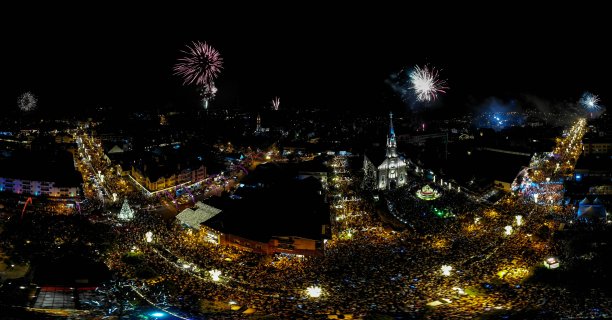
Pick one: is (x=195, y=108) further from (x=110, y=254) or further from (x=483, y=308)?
(x=483, y=308)

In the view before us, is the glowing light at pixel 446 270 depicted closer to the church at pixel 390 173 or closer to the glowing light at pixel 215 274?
the glowing light at pixel 215 274

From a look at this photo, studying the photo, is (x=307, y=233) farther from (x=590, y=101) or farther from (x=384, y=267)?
(x=590, y=101)

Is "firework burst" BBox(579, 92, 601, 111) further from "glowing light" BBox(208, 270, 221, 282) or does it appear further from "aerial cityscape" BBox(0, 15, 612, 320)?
"glowing light" BBox(208, 270, 221, 282)

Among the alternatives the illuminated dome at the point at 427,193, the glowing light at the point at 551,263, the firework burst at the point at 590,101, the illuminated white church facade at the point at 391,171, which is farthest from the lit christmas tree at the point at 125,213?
the firework burst at the point at 590,101

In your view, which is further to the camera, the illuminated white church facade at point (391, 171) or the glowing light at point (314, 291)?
the illuminated white church facade at point (391, 171)

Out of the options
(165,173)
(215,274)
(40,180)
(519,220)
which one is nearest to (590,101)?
(519,220)
